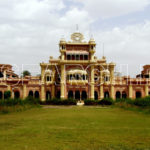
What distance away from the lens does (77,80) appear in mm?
39406

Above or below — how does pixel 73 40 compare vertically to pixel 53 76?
above

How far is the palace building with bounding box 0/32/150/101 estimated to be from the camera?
40.2m

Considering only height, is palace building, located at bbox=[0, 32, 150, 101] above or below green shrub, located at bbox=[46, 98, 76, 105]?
above

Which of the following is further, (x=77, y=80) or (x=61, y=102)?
(x=77, y=80)

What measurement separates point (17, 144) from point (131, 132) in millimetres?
5680

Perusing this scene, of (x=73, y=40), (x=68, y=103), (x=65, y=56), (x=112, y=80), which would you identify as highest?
(x=73, y=40)

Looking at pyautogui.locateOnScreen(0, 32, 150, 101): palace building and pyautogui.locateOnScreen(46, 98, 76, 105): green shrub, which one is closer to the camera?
pyautogui.locateOnScreen(46, 98, 76, 105): green shrub

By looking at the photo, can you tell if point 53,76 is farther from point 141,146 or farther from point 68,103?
point 141,146

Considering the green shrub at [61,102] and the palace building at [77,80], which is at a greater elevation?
the palace building at [77,80]

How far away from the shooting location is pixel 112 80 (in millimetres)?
41938

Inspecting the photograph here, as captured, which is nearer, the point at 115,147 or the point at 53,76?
the point at 115,147

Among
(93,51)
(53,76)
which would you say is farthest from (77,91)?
(93,51)

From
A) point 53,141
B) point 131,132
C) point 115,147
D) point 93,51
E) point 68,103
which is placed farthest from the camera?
point 93,51

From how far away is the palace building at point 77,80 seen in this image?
4016 centimetres
